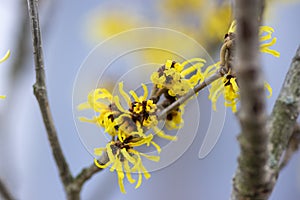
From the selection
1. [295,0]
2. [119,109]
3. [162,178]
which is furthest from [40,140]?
[119,109]

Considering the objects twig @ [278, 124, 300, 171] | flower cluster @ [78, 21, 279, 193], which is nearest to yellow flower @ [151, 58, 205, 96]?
flower cluster @ [78, 21, 279, 193]

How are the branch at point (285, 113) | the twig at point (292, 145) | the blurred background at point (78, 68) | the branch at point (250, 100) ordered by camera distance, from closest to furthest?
the branch at point (250, 100)
the branch at point (285, 113)
the twig at point (292, 145)
the blurred background at point (78, 68)

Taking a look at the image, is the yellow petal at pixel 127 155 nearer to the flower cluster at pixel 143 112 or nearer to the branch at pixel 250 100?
the flower cluster at pixel 143 112


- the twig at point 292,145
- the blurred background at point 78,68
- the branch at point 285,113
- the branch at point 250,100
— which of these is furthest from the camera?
the blurred background at point 78,68

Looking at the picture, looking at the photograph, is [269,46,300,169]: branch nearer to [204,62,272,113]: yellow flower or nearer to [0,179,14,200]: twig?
[204,62,272,113]: yellow flower

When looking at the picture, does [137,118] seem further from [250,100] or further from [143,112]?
[250,100]

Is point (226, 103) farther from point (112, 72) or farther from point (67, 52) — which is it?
point (67, 52)

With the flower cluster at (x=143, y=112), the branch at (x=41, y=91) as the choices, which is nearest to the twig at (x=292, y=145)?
the flower cluster at (x=143, y=112)

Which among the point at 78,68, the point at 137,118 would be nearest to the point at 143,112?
the point at 137,118
